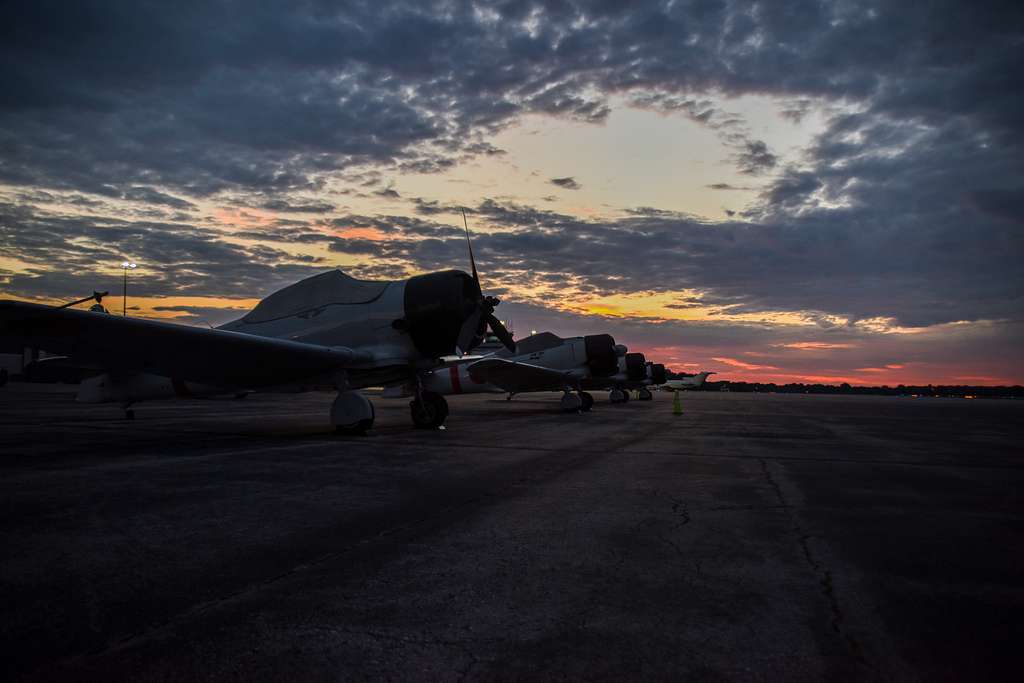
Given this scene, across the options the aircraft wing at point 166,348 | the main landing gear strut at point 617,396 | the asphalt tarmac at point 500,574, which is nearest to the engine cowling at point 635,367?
the main landing gear strut at point 617,396

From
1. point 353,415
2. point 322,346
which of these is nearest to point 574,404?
point 353,415

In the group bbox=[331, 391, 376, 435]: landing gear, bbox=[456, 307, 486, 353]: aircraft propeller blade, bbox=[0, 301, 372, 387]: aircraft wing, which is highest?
bbox=[456, 307, 486, 353]: aircraft propeller blade

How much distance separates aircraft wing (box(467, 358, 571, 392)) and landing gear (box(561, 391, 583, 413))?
111 cm

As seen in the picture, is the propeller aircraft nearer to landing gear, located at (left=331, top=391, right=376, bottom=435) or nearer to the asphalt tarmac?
landing gear, located at (left=331, top=391, right=376, bottom=435)

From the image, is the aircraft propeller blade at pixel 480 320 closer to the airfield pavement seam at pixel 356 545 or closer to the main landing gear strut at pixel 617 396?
the airfield pavement seam at pixel 356 545

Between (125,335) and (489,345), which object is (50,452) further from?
(489,345)

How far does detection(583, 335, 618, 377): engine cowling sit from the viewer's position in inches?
939

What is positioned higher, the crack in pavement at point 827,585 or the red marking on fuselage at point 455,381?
the red marking on fuselage at point 455,381

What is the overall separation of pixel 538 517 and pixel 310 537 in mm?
1549

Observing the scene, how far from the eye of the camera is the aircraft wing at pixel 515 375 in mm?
19203

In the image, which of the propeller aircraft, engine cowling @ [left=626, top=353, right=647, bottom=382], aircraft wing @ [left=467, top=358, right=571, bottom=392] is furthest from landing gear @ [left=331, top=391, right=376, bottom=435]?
engine cowling @ [left=626, top=353, right=647, bottom=382]

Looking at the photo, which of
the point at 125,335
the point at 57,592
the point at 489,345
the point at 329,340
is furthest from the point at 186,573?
the point at 489,345

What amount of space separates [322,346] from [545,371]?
1205 centimetres

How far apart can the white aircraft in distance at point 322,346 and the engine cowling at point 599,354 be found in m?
11.5
